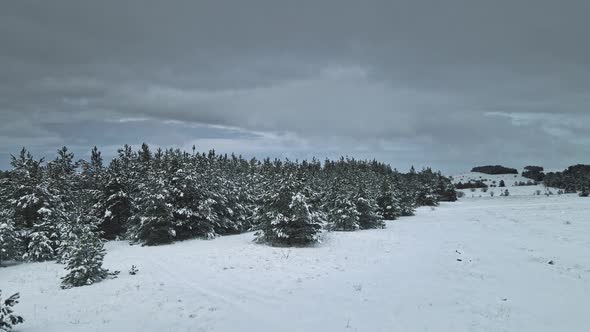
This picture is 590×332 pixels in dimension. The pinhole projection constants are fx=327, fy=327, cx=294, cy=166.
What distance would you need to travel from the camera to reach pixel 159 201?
1110 inches

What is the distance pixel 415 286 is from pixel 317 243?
1329 centimetres

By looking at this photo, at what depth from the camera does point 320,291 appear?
1456 cm

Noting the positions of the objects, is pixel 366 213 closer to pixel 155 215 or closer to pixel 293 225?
pixel 293 225

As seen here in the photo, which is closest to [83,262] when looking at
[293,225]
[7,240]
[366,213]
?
[7,240]

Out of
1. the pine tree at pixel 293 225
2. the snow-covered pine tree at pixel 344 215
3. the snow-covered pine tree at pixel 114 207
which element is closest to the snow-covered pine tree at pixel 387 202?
the snow-covered pine tree at pixel 344 215

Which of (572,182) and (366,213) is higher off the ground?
(572,182)

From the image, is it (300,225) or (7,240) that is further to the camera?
(300,225)

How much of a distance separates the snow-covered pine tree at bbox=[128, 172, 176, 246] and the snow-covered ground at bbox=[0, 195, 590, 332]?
10.3ft

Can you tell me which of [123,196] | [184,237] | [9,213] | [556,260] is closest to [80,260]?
[9,213]

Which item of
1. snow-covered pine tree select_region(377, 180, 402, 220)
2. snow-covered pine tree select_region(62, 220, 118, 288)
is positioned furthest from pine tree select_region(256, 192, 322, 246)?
snow-covered pine tree select_region(377, 180, 402, 220)

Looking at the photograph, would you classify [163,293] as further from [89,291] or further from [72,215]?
[72,215]

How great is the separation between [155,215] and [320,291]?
64.5ft

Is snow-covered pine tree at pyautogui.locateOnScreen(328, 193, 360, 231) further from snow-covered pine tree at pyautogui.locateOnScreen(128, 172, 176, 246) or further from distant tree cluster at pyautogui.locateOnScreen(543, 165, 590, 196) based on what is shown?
distant tree cluster at pyautogui.locateOnScreen(543, 165, 590, 196)

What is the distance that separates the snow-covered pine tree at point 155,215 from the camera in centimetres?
2850
